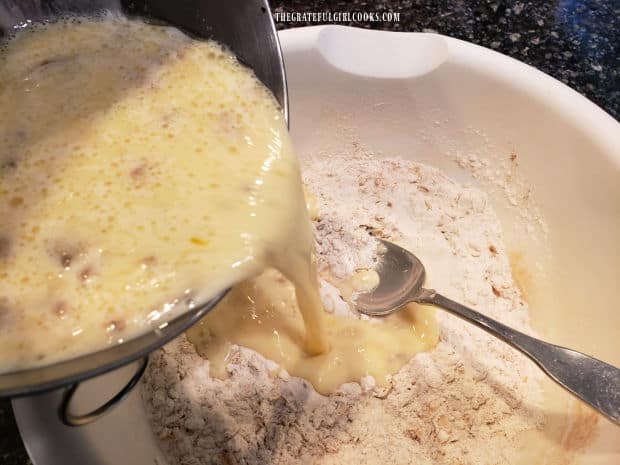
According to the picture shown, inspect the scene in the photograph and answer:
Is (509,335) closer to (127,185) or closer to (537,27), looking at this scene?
(127,185)

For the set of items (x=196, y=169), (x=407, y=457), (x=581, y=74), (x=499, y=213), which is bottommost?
(x=407, y=457)

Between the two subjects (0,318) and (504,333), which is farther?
(504,333)

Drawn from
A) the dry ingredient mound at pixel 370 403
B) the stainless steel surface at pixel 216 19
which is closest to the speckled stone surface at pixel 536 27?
the dry ingredient mound at pixel 370 403

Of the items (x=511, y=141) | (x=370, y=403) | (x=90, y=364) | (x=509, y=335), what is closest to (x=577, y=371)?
(x=509, y=335)

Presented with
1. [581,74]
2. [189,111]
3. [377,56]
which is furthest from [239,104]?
[581,74]

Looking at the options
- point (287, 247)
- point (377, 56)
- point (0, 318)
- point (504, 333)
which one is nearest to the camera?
point (0, 318)

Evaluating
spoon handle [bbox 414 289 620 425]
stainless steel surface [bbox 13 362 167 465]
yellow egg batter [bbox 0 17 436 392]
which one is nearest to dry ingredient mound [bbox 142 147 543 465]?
stainless steel surface [bbox 13 362 167 465]

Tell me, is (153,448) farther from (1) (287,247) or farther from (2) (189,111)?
(2) (189,111)

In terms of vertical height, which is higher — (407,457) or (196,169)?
(196,169)
